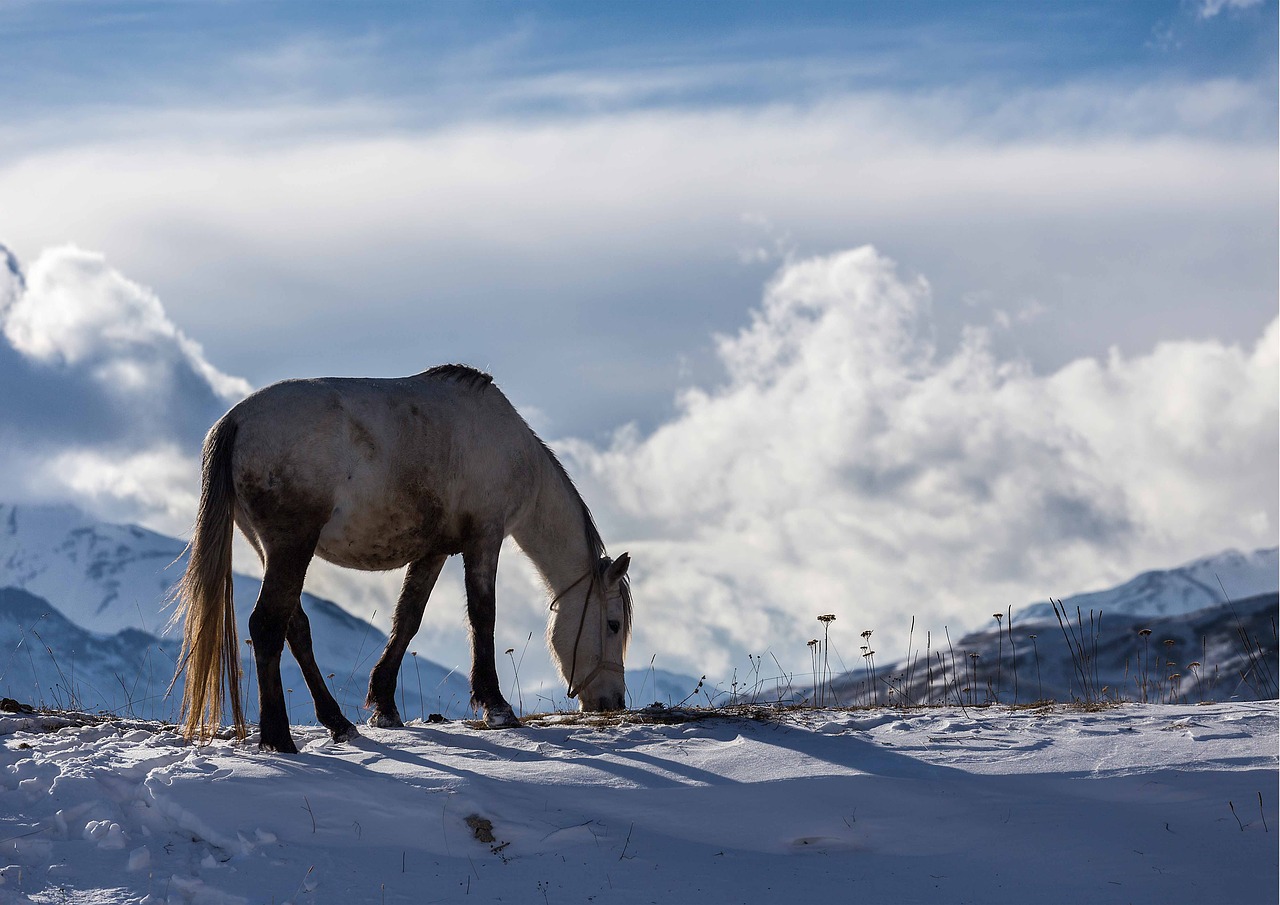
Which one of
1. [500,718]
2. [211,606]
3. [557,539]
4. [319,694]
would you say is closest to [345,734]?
[319,694]

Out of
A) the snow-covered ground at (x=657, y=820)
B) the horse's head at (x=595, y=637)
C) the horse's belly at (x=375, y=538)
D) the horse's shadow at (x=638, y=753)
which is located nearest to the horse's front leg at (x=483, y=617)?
Answer: the horse's belly at (x=375, y=538)

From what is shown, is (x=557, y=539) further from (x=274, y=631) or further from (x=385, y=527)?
(x=274, y=631)

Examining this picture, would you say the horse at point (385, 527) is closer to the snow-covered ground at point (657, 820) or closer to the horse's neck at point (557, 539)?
the horse's neck at point (557, 539)

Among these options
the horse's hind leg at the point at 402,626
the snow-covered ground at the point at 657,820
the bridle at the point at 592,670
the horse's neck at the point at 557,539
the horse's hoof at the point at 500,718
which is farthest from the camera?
the horse's neck at the point at 557,539

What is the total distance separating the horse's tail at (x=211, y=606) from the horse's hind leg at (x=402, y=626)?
1.67 metres

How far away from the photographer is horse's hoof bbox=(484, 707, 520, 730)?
919 centimetres

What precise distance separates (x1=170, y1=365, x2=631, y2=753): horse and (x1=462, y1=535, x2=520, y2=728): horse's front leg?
0.01m

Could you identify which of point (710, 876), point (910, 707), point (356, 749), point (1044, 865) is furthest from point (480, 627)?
point (1044, 865)

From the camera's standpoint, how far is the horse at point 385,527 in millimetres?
8102

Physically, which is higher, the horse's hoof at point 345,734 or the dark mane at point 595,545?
the dark mane at point 595,545

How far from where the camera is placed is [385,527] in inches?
352

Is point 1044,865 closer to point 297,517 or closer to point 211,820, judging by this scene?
point 211,820

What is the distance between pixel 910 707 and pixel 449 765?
3.87 metres

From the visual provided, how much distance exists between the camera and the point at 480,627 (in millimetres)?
9688
